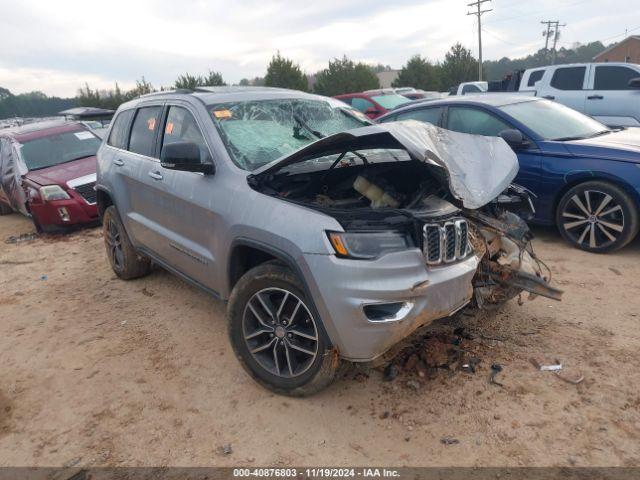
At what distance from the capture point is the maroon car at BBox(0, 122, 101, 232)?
23.8 ft

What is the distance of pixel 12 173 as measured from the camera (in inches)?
325

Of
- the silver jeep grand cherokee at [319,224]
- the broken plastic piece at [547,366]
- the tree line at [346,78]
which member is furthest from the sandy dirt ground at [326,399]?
the tree line at [346,78]

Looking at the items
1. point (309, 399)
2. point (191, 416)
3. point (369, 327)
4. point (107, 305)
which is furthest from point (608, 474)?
point (107, 305)

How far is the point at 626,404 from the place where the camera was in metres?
2.64

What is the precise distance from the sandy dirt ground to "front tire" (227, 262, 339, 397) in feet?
0.59

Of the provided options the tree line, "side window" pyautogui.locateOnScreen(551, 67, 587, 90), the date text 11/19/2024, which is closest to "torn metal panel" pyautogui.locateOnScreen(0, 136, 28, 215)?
the date text 11/19/2024

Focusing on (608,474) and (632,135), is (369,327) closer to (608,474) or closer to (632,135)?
(608,474)

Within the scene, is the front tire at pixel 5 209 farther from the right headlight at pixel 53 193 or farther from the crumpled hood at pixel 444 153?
the crumpled hood at pixel 444 153

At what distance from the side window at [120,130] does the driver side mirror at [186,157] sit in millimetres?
1758

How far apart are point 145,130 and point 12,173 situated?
5.46 meters

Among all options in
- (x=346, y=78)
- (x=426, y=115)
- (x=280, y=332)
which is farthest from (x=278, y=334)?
(x=346, y=78)

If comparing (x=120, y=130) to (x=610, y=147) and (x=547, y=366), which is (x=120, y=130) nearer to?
(x=547, y=366)

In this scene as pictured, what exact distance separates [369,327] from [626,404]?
1.55 metres

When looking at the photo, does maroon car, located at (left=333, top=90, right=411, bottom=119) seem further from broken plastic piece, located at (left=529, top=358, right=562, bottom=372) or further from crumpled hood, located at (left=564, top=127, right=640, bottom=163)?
broken plastic piece, located at (left=529, top=358, right=562, bottom=372)
